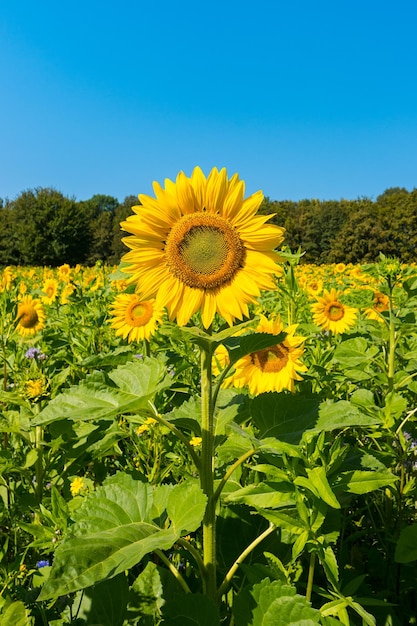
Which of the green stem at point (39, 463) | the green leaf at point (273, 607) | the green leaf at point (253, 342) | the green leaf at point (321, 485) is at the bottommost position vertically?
the green leaf at point (273, 607)

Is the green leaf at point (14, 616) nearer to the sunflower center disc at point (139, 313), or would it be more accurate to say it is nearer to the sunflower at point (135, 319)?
the sunflower at point (135, 319)

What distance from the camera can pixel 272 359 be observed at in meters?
2.01

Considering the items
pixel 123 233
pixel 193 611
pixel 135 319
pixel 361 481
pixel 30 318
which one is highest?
pixel 123 233

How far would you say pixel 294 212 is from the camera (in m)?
55.9

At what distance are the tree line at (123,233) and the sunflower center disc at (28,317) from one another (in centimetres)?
2804

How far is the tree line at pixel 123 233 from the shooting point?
3619 cm

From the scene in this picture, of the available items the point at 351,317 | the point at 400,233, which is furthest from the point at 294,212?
the point at 351,317

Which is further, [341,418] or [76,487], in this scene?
[76,487]

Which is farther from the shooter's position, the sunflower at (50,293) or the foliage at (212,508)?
the sunflower at (50,293)

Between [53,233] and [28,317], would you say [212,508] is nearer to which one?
[28,317]

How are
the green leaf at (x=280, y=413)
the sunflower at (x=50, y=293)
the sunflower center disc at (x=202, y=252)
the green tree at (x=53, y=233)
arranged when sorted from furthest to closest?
the green tree at (x=53, y=233) < the sunflower at (x=50, y=293) < the sunflower center disc at (x=202, y=252) < the green leaf at (x=280, y=413)

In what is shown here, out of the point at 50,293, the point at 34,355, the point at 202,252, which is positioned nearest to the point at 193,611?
the point at 202,252

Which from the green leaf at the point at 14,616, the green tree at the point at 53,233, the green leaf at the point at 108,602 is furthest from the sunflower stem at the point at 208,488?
the green tree at the point at 53,233

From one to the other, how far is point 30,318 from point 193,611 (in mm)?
3707
